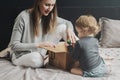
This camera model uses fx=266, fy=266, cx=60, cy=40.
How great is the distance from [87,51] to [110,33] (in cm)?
109

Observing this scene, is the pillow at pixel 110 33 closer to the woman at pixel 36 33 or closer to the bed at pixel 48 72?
the bed at pixel 48 72

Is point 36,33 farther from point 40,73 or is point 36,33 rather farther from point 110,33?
point 110,33

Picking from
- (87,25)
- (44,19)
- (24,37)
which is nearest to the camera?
(87,25)

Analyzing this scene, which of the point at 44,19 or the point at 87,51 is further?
the point at 44,19

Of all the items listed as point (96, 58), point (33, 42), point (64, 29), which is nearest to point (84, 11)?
point (64, 29)

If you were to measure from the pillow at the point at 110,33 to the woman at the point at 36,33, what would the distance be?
663 mm

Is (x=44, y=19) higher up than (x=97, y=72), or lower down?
higher up

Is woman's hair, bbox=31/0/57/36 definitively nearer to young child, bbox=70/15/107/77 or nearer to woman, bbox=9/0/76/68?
woman, bbox=9/0/76/68

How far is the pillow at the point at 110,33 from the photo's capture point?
3.01 meters

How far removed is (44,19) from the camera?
8.06 ft

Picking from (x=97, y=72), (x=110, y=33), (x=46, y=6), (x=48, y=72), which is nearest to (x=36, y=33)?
(x=46, y=6)

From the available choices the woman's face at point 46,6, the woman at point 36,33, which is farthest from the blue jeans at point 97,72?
the woman's face at point 46,6

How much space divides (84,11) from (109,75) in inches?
52.1

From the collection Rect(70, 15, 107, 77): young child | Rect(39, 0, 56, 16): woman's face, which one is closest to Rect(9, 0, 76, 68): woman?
Rect(39, 0, 56, 16): woman's face
